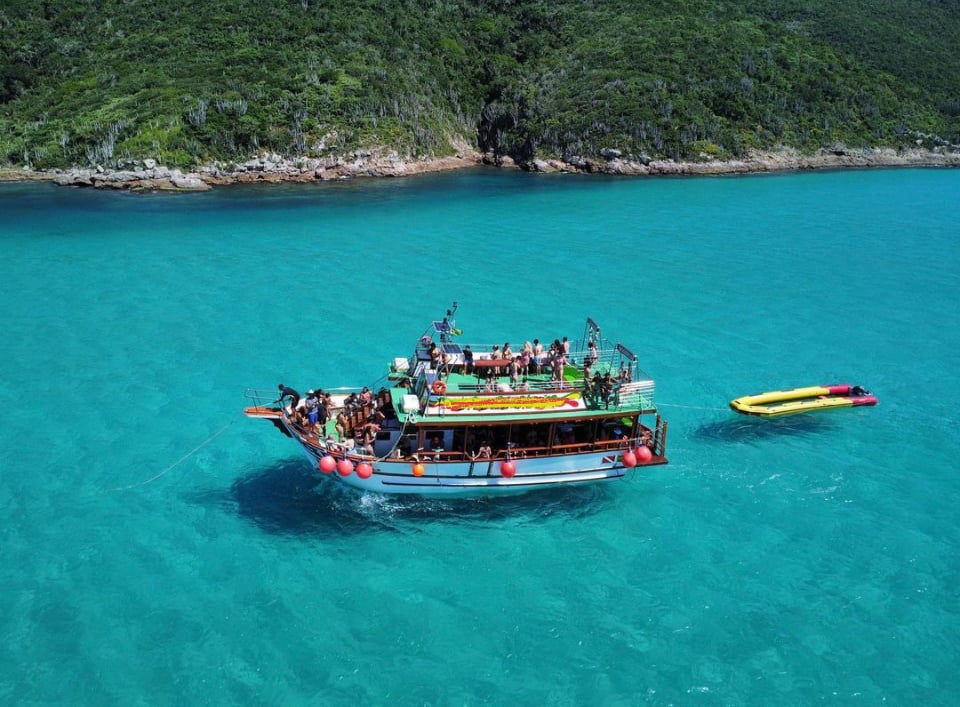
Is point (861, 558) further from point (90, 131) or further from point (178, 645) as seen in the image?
point (90, 131)

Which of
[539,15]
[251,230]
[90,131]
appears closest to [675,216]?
[251,230]

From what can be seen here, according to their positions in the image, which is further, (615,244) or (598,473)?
(615,244)

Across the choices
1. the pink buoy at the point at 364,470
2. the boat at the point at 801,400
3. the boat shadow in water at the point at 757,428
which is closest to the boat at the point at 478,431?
the pink buoy at the point at 364,470

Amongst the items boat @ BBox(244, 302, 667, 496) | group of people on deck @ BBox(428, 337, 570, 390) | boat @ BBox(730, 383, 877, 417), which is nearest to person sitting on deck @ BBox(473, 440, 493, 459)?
boat @ BBox(244, 302, 667, 496)

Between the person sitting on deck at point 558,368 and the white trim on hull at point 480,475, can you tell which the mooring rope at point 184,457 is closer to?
the white trim on hull at point 480,475

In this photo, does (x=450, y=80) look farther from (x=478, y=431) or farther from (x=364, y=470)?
(x=364, y=470)

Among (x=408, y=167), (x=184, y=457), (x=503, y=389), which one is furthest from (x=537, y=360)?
(x=408, y=167)
